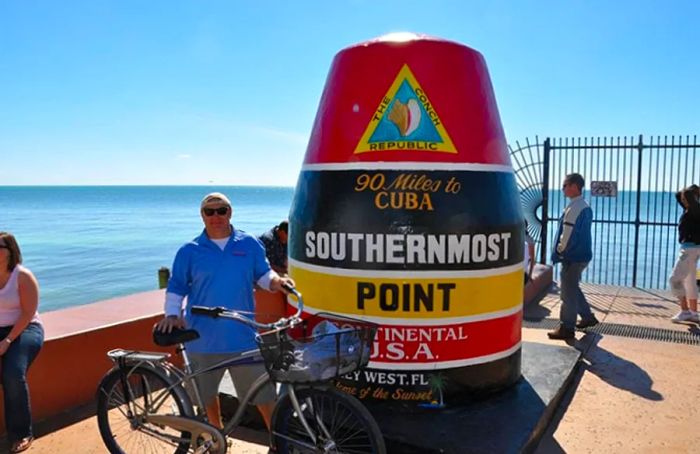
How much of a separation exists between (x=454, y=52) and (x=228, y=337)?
8.59ft

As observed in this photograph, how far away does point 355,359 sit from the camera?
9.20 ft

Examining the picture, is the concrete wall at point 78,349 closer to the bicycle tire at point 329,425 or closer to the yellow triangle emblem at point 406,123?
the bicycle tire at point 329,425

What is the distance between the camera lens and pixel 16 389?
3.88 metres

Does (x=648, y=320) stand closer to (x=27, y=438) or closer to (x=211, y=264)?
(x=211, y=264)

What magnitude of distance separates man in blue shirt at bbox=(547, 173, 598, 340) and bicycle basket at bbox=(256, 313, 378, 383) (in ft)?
14.4

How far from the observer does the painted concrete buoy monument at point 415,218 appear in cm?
388

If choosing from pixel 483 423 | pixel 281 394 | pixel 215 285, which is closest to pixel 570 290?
pixel 483 423

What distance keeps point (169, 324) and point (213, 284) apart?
367 millimetres

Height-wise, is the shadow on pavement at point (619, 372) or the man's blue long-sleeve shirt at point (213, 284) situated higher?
the man's blue long-sleeve shirt at point (213, 284)

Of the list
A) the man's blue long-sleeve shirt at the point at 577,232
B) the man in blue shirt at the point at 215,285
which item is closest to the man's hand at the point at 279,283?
the man in blue shirt at the point at 215,285

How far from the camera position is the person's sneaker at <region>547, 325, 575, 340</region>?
265 inches

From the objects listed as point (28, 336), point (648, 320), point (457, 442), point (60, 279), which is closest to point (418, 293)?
point (457, 442)

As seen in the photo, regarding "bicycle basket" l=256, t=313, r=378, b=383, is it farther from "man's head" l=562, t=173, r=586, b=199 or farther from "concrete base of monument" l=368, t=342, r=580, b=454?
"man's head" l=562, t=173, r=586, b=199

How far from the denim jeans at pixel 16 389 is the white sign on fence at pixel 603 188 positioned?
10095 mm
